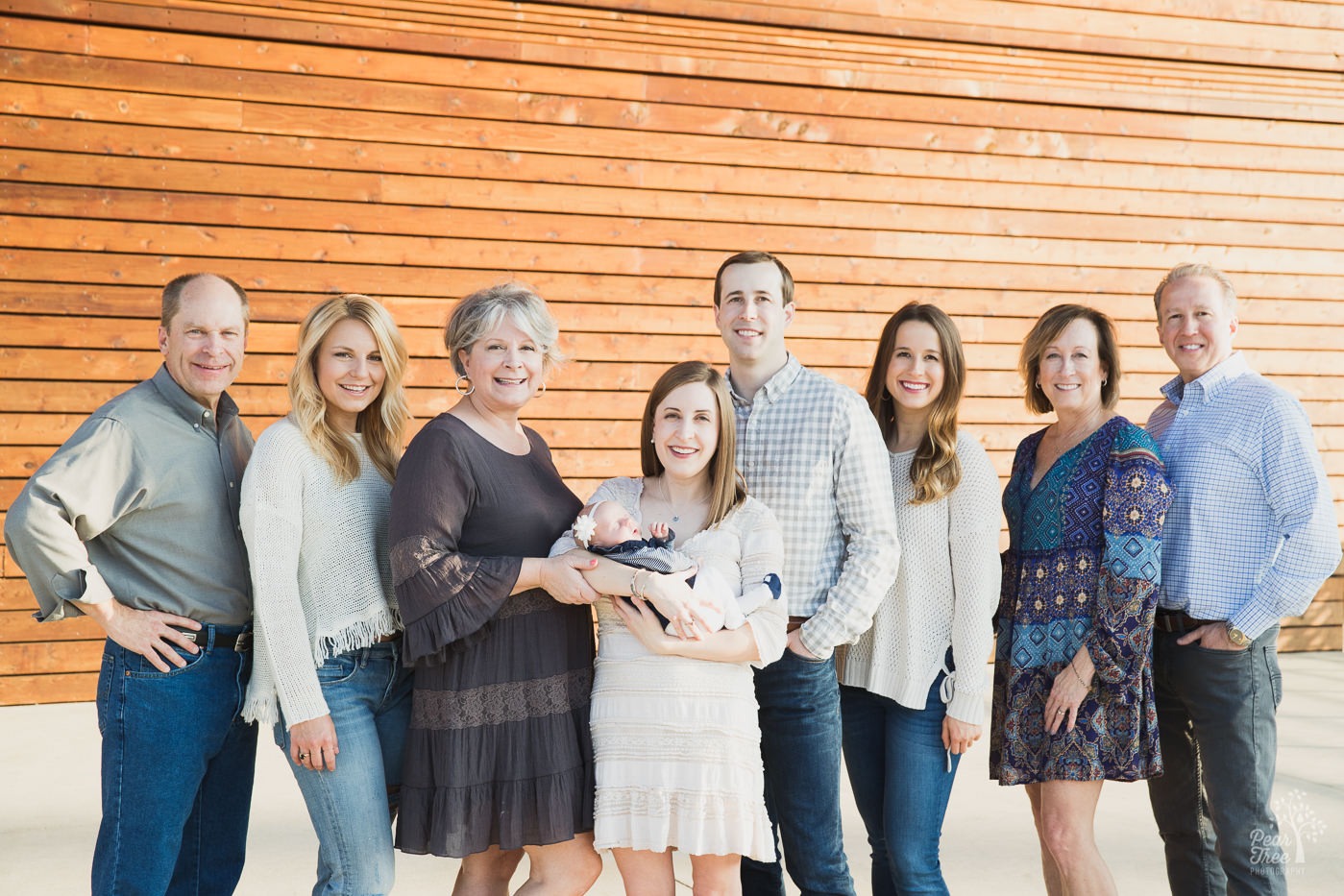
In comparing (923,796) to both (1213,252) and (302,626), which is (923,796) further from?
(1213,252)

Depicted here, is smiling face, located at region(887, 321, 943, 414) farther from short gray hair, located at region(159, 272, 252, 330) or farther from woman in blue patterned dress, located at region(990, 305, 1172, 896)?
short gray hair, located at region(159, 272, 252, 330)

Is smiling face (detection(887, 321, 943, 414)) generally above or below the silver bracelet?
above

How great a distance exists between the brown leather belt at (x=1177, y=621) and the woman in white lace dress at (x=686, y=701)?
3.55 ft

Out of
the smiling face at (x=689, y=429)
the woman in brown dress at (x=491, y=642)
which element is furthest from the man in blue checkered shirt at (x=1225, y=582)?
the woman in brown dress at (x=491, y=642)

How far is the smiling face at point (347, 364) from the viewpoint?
7.88ft

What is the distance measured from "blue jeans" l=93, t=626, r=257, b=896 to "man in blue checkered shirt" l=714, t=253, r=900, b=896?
1.21 meters

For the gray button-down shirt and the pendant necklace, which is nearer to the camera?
the gray button-down shirt

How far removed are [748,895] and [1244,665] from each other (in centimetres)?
135

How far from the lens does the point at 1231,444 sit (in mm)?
2760

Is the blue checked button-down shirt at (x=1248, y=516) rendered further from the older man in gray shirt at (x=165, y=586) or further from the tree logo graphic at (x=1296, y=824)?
the older man in gray shirt at (x=165, y=586)

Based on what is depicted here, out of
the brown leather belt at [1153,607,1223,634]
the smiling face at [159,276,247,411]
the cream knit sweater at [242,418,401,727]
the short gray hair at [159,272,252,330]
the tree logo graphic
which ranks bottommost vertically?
the tree logo graphic

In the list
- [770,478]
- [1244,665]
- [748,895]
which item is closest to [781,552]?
[770,478]

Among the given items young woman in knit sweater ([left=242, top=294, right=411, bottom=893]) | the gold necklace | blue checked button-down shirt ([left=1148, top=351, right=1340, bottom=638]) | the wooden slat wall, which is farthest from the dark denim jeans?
the wooden slat wall

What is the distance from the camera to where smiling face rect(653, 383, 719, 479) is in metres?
2.38
